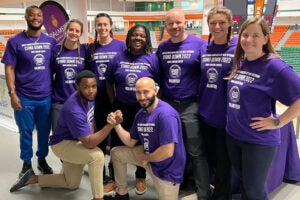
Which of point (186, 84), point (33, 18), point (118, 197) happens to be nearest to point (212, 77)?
point (186, 84)

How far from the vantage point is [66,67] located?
2.81 metres

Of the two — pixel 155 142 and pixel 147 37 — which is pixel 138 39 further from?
pixel 155 142

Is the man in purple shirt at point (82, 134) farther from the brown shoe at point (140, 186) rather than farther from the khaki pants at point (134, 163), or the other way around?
the brown shoe at point (140, 186)

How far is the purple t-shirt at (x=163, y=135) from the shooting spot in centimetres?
225

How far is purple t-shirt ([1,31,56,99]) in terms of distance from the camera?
2805 mm

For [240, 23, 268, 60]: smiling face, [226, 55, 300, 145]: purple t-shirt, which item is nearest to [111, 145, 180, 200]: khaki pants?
[226, 55, 300, 145]: purple t-shirt

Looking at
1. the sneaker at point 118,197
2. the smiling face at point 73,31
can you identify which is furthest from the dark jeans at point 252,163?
the smiling face at point 73,31

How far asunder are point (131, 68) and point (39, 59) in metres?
0.91

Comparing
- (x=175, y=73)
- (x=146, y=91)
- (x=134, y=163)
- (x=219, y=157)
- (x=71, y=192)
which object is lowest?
(x=71, y=192)

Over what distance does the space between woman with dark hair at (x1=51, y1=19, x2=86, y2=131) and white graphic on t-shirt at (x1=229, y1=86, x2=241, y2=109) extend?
4.83 ft

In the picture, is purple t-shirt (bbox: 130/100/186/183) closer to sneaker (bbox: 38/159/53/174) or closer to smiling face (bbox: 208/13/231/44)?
smiling face (bbox: 208/13/231/44)

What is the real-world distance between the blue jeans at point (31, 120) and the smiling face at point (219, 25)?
1702mm

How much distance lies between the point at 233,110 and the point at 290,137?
1174 mm

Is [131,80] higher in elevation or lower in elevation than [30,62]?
lower
